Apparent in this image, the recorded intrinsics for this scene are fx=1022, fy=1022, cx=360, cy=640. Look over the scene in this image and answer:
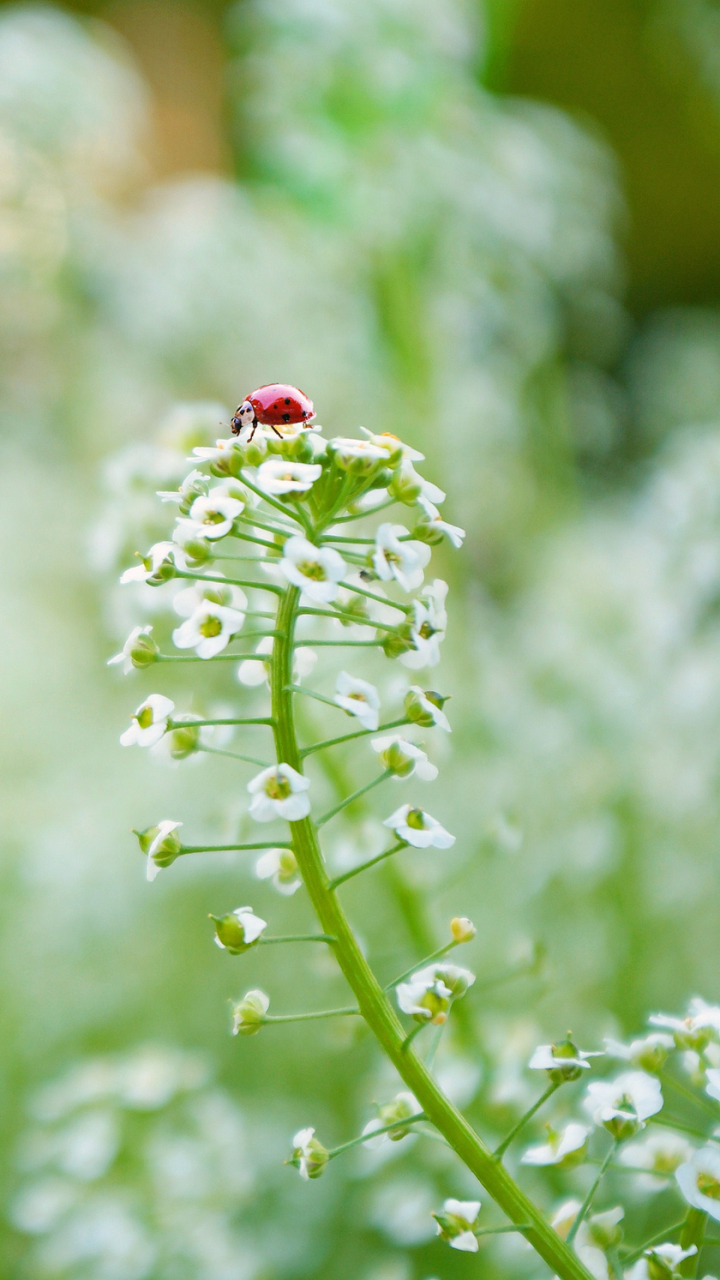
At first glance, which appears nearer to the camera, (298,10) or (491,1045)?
(491,1045)

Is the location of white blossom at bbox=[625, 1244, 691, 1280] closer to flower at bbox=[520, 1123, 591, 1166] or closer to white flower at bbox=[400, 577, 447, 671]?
flower at bbox=[520, 1123, 591, 1166]

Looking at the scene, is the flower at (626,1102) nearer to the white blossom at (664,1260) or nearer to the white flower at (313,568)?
the white blossom at (664,1260)

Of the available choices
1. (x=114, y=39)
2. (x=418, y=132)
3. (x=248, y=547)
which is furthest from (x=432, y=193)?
(x=114, y=39)

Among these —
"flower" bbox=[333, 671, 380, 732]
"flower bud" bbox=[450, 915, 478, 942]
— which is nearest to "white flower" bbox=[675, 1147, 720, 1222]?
"flower bud" bbox=[450, 915, 478, 942]

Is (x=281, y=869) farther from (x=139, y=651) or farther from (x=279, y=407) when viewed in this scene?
(x=279, y=407)

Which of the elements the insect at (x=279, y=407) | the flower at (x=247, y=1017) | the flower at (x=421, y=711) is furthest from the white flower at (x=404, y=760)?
the insect at (x=279, y=407)

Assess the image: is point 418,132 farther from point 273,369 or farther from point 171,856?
point 171,856
